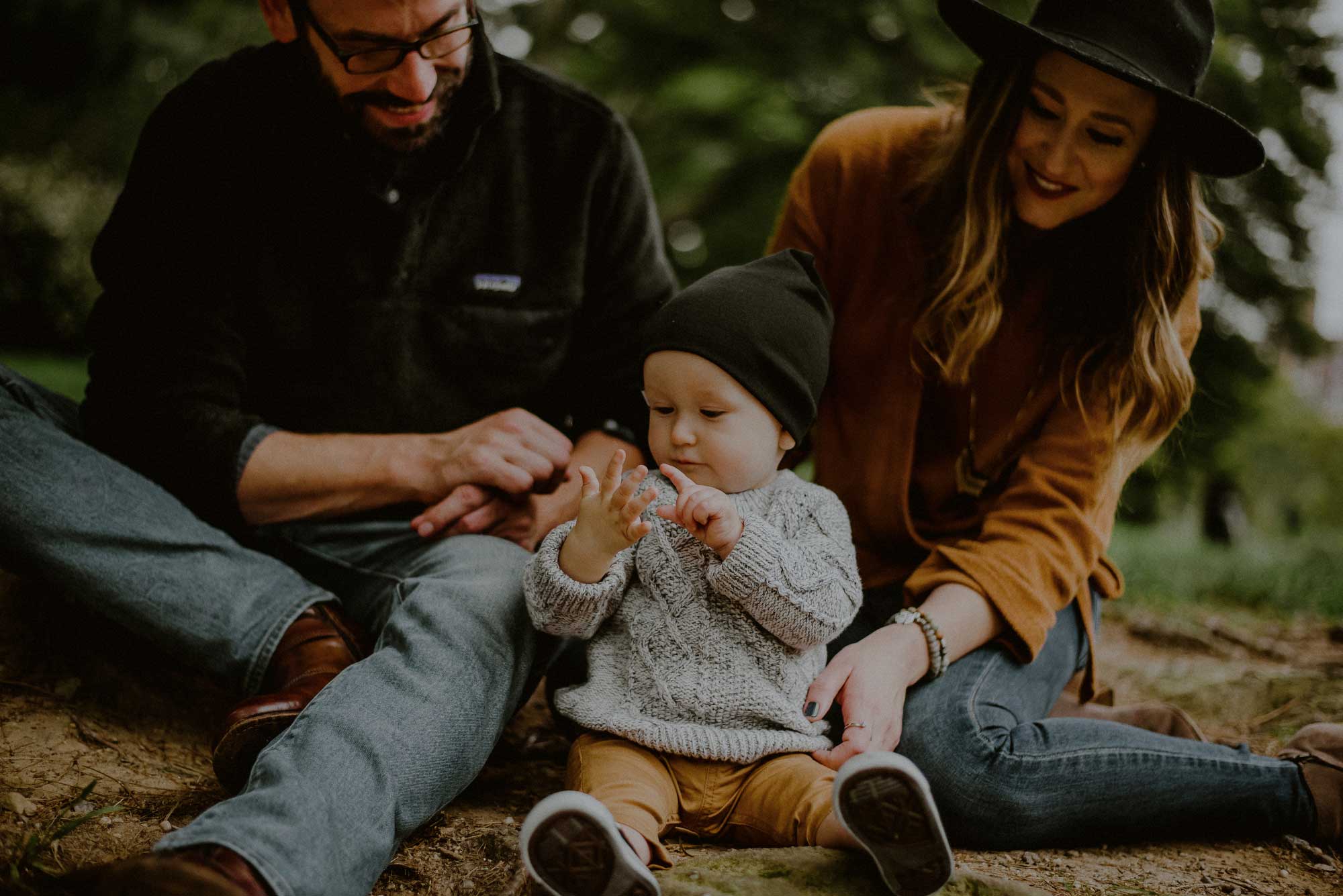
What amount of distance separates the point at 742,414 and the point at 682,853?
84cm

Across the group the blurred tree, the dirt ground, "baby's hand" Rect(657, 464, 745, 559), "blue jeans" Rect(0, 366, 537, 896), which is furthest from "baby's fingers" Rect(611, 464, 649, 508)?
the blurred tree

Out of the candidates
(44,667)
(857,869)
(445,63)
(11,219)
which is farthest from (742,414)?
(11,219)

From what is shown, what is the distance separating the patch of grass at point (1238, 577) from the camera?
15.4 feet

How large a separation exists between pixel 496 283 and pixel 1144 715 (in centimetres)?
202

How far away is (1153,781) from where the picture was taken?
86.4 inches

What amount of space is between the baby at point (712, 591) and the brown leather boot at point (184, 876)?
0.60 m

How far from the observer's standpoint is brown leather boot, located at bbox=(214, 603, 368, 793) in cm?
192

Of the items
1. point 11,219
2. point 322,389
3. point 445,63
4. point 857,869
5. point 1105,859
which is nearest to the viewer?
point 857,869

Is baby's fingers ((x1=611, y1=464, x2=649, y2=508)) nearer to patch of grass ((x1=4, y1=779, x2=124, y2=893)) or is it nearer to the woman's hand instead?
the woman's hand

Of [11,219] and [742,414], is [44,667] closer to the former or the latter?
[742,414]

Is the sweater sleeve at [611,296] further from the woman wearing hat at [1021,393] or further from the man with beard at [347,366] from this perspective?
the woman wearing hat at [1021,393]

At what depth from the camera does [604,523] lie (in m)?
1.88

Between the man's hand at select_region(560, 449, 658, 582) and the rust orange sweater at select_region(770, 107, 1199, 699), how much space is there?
0.84 metres

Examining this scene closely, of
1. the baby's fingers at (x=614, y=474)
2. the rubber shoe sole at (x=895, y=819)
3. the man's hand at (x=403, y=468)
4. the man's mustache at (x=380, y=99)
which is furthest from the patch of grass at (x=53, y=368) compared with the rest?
the rubber shoe sole at (x=895, y=819)
